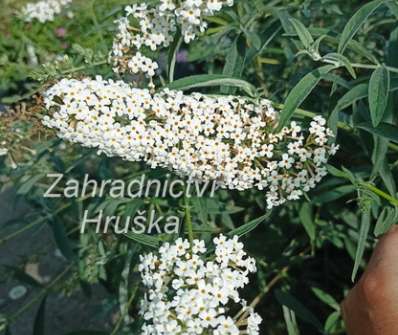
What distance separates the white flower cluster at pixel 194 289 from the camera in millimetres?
1308

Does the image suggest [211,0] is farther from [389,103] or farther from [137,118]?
[389,103]

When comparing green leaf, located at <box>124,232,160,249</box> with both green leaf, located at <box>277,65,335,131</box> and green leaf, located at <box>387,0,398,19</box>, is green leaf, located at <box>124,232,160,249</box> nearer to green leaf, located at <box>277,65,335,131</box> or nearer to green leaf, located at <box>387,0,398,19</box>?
green leaf, located at <box>277,65,335,131</box>

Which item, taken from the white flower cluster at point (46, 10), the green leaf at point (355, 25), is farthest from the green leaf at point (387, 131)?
the white flower cluster at point (46, 10)

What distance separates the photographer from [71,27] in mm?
4648

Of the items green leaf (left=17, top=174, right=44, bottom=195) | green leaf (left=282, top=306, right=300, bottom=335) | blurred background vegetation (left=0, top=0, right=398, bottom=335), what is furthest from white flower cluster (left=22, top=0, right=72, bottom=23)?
green leaf (left=282, top=306, right=300, bottom=335)

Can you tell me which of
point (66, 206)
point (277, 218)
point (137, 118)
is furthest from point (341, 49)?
point (66, 206)

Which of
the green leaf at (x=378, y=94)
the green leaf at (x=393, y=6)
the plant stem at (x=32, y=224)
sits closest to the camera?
the green leaf at (x=378, y=94)

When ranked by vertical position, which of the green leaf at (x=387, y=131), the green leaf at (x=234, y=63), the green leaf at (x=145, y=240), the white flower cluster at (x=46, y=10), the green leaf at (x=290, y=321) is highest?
the white flower cluster at (x=46, y=10)

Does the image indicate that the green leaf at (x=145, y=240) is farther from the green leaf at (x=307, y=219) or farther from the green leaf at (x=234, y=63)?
the green leaf at (x=307, y=219)

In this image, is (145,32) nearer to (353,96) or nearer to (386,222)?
(353,96)

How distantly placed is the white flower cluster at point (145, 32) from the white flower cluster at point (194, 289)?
0.52 m

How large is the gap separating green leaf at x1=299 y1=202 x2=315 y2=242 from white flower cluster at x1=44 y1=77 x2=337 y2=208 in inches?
22.9

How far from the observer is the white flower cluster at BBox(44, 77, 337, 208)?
1.51m

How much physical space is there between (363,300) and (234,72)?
0.73 m
